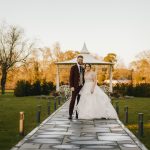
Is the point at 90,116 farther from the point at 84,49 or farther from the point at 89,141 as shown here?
the point at 84,49

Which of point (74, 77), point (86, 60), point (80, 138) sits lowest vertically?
point (80, 138)

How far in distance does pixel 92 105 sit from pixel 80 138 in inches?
217

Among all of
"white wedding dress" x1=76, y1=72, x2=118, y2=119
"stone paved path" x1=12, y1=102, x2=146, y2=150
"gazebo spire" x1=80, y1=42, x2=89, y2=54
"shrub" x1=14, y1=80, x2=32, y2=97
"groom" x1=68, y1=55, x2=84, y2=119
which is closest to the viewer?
"stone paved path" x1=12, y1=102, x2=146, y2=150

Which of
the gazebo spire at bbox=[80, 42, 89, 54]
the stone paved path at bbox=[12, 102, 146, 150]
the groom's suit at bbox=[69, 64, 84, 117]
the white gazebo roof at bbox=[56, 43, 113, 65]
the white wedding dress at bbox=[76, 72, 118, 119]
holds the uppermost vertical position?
the gazebo spire at bbox=[80, 42, 89, 54]

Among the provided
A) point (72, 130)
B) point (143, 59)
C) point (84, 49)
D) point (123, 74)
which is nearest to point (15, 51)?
point (84, 49)

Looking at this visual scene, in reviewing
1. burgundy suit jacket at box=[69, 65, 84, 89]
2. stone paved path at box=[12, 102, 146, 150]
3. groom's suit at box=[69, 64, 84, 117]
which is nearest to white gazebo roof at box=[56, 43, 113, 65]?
groom's suit at box=[69, 64, 84, 117]

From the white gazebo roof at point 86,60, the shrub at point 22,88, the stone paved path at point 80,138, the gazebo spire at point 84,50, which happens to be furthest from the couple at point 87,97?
the shrub at point 22,88

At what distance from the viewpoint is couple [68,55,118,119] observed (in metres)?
15.0

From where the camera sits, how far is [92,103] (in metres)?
15.4

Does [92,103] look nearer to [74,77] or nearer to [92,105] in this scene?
[92,105]

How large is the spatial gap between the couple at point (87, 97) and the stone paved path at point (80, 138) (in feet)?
7.36

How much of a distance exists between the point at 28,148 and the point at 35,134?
230 cm

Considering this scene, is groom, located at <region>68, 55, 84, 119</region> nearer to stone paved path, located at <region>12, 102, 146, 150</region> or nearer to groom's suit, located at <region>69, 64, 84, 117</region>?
groom's suit, located at <region>69, 64, 84, 117</region>

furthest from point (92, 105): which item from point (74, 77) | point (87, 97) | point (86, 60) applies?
point (86, 60)
